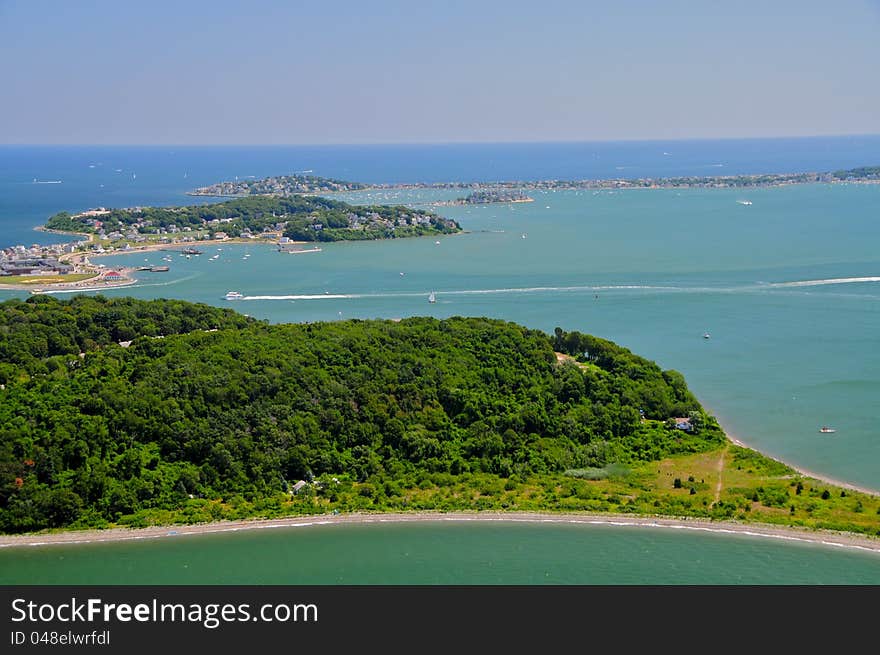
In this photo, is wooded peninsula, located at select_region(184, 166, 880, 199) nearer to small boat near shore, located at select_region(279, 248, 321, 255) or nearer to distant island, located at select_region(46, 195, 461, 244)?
distant island, located at select_region(46, 195, 461, 244)

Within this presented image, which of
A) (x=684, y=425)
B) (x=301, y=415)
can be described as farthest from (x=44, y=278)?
(x=684, y=425)

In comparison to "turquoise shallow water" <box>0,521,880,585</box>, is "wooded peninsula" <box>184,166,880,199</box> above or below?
above

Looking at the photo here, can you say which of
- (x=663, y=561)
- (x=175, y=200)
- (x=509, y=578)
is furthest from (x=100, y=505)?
(x=175, y=200)

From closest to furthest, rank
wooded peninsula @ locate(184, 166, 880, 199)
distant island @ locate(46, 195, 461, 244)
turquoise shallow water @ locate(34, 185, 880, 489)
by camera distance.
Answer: turquoise shallow water @ locate(34, 185, 880, 489), distant island @ locate(46, 195, 461, 244), wooded peninsula @ locate(184, 166, 880, 199)

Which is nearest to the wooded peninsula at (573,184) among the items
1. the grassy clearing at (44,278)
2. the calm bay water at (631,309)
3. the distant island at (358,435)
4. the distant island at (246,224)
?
the calm bay water at (631,309)

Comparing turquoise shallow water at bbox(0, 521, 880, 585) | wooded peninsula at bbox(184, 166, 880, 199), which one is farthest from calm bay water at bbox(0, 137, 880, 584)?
wooded peninsula at bbox(184, 166, 880, 199)

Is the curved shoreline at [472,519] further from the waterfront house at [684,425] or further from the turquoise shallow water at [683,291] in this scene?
the waterfront house at [684,425]

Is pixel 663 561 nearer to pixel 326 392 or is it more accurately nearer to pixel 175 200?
pixel 326 392

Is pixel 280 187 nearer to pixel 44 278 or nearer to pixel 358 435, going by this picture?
pixel 44 278
